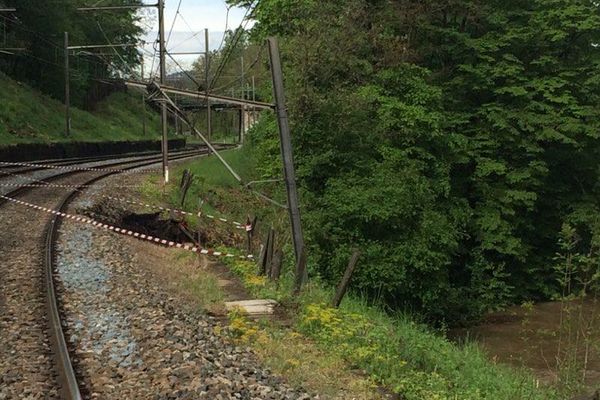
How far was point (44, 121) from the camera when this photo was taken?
43469 millimetres

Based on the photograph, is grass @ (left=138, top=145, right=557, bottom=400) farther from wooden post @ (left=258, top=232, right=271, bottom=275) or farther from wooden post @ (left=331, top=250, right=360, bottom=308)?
wooden post @ (left=258, top=232, right=271, bottom=275)

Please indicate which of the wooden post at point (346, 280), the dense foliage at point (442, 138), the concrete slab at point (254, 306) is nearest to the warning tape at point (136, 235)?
the concrete slab at point (254, 306)

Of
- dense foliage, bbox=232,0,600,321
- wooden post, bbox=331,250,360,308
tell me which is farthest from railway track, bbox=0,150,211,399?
dense foliage, bbox=232,0,600,321

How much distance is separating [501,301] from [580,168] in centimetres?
632

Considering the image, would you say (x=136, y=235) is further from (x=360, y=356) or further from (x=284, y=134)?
(x=360, y=356)

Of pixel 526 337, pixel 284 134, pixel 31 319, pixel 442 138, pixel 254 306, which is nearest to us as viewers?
pixel 31 319

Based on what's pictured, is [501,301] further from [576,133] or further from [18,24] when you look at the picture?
[18,24]

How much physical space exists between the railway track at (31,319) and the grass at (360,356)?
2.25m

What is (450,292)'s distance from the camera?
21.1 metres

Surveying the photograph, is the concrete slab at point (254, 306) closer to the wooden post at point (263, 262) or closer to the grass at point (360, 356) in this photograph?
the grass at point (360, 356)

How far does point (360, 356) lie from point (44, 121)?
40.2m

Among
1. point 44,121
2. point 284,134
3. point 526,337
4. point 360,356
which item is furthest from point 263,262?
point 44,121

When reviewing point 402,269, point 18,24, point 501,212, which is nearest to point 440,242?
point 402,269

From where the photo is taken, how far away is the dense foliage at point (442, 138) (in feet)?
62.2
